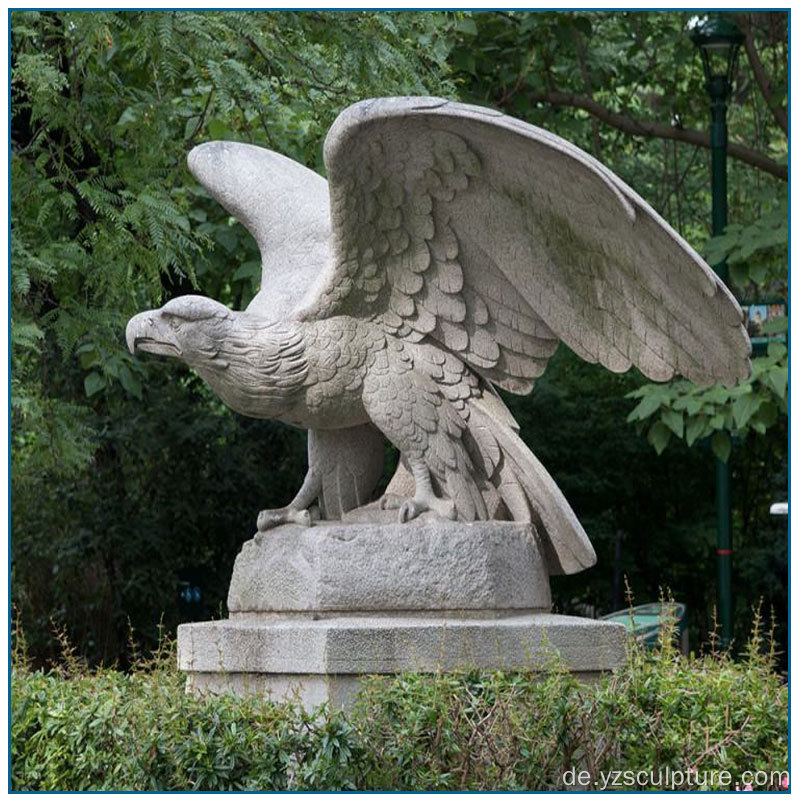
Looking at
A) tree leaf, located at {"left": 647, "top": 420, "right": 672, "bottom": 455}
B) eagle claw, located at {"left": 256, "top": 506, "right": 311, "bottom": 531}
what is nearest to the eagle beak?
eagle claw, located at {"left": 256, "top": 506, "right": 311, "bottom": 531}

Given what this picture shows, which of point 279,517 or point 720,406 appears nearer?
point 279,517

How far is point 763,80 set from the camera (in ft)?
39.6

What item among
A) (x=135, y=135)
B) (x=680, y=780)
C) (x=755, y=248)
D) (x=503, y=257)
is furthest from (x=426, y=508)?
(x=755, y=248)

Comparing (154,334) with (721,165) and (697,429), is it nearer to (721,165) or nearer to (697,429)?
(697,429)

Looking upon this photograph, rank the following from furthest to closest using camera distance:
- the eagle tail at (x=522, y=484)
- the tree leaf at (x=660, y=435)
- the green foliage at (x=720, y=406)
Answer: the tree leaf at (x=660, y=435), the green foliage at (x=720, y=406), the eagle tail at (x=522, y=484)

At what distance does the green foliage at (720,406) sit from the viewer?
9930mm

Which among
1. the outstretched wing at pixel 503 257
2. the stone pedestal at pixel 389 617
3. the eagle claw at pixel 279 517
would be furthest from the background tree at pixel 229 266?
the stone pedestal at pixel 389 617

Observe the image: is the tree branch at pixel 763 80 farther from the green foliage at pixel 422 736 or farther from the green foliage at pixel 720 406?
the green foliage at pixel 422 736

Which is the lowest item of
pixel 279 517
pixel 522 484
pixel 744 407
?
pixel 279 517

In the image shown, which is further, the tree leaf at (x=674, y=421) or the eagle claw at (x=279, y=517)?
the tree leaf at (x=674, y=421)

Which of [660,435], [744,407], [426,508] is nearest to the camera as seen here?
[426,508]

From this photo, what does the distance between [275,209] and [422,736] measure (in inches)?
105

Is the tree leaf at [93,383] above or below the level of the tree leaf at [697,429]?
above

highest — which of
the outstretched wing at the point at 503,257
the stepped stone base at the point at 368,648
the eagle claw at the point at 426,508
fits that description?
the outstretched wing at the point at 503,257
